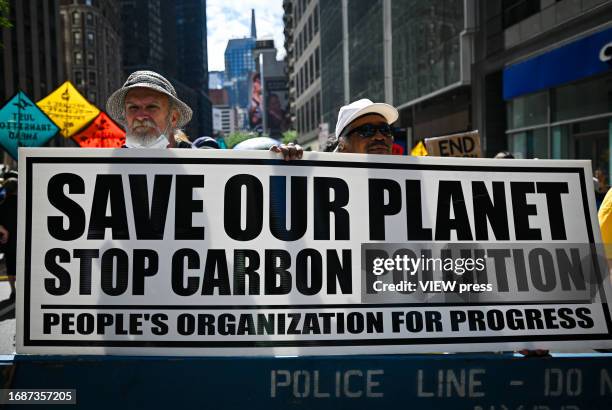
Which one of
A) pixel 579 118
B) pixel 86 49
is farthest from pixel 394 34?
pixel 86 49

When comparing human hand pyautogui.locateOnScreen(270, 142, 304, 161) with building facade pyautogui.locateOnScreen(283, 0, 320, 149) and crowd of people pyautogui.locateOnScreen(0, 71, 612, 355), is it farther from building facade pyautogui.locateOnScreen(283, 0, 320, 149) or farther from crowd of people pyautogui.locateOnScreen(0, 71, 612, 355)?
building facade pyautogui.locateOnScreen(283, 0, 320, 149)

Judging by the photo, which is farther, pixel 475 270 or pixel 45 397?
pixel 475 270

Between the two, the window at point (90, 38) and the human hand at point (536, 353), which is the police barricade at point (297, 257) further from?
→ the window at point (90, 38)

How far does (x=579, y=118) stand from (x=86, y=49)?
83779mm

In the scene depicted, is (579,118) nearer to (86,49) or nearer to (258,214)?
(258,214)

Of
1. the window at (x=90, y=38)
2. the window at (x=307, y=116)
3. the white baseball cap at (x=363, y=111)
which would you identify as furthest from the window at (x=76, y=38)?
the white baseball cap at (x=363, y=111)

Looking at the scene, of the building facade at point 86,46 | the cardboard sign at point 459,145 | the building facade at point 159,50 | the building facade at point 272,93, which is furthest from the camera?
the building facade at point 272,93

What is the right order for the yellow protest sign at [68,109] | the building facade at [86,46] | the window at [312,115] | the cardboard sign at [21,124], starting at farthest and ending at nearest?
1. the building facade at [86,46]
2. the window at [312,115]
3. the yellow protest sign at [68,109]
4. the cardboard sign at [21,124]

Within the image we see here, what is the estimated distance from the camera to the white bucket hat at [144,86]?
282 centimetres

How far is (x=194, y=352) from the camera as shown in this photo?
1940mm

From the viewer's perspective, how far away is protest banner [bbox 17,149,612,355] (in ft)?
6.49

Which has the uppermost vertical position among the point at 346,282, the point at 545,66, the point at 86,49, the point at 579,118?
the point at 86,49

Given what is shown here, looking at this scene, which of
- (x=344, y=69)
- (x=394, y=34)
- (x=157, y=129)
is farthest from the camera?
(x=344, y=69)

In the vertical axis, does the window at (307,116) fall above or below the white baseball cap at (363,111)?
above
